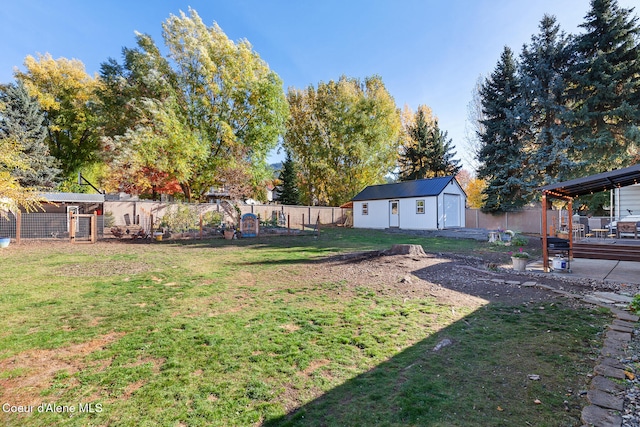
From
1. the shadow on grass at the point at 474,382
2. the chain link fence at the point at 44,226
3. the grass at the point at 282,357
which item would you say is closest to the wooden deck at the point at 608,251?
the grass at the point at 282,357

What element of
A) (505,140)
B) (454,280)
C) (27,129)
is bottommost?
(454,280)

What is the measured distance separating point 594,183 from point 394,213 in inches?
566

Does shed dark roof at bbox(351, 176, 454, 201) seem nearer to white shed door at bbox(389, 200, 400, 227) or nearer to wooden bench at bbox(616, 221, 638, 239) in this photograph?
white shed door at bbox(389, 200, 400, 227)

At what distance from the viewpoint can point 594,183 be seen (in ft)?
24.8

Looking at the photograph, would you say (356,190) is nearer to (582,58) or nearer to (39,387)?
(582,58)

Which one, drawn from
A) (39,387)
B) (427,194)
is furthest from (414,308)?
(427,194)

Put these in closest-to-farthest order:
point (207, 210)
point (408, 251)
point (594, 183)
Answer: point (594, 183) < point (408, 251) < point (207, 210)

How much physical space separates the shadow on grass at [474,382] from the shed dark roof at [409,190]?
16.5m

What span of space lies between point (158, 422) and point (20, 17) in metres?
15.9

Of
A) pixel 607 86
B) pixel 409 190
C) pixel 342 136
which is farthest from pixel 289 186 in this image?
pixel 607 86

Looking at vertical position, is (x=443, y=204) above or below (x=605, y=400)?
above

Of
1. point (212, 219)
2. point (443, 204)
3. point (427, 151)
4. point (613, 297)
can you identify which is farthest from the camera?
point (427, 151)

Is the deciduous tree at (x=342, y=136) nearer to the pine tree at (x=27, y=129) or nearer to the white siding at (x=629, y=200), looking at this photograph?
the white siding at (x=629, y=200)

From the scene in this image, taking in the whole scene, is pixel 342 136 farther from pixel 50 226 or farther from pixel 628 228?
pixel 50 226
